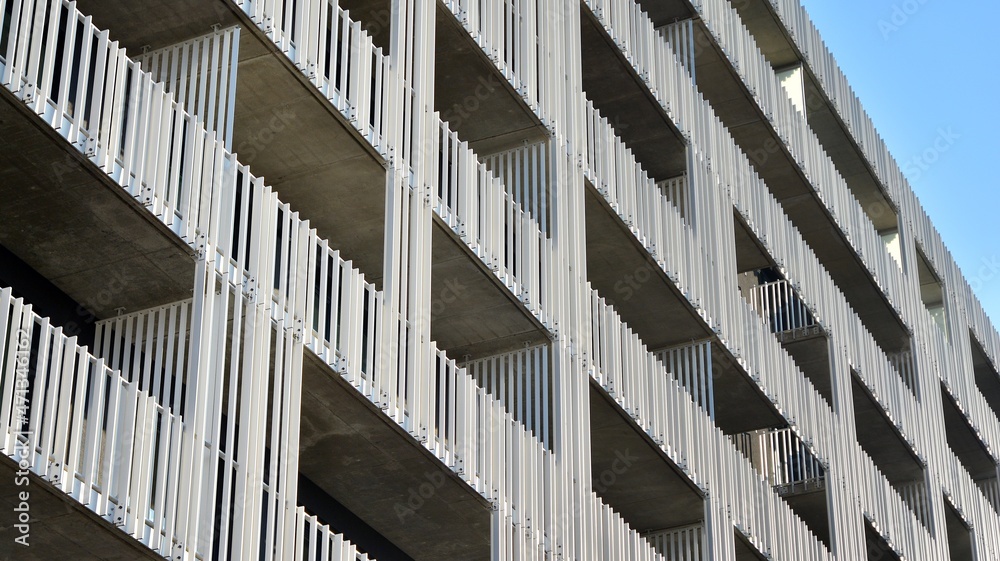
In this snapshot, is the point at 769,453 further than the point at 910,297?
No

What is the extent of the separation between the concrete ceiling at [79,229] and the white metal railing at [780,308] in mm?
17073

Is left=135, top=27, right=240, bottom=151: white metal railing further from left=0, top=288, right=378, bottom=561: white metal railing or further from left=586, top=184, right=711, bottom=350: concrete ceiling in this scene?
left=586, top=184, right=711, bottom=350: concrete ceiling

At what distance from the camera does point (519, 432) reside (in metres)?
18.5

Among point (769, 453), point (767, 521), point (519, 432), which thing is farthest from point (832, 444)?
point (519, 432)

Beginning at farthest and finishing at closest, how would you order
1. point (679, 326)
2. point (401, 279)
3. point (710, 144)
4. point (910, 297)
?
1. point (910, 297)
2. point (710, 144)
3. point (679, 326)
4. point (401, 279)

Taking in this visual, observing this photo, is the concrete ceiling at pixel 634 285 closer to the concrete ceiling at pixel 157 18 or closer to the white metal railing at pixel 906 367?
the concrete ceiling at pixel 157 18

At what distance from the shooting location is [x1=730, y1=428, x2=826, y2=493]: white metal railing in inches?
1113

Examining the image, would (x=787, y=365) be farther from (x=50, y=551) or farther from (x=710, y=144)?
(x=50, y=551)

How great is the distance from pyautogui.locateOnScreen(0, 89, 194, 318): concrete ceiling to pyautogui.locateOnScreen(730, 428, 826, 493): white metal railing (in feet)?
→ 51.6

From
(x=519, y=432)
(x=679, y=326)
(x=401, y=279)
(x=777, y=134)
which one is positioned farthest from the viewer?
(x=777, y=134)

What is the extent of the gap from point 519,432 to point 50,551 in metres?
6.90

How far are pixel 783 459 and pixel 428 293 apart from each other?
12.9 meters

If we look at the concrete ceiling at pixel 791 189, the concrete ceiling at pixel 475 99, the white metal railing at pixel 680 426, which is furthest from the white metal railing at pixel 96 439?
the concrete ceiling at pixel 791 189

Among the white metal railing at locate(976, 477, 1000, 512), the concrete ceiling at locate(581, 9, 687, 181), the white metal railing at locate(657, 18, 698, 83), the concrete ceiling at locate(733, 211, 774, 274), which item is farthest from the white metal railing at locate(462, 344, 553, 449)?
the white metal railing at locate(976, 477, 1000, 512)
